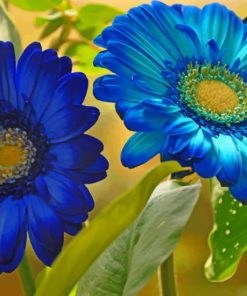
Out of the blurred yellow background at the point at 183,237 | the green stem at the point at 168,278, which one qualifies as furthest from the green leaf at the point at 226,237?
the blurred yellow background at the point at 183,237

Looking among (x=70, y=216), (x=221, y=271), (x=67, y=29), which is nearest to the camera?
(x=70, y=216)

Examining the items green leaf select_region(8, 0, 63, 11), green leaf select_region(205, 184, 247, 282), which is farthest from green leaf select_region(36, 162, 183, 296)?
green leaf select_region(8, 0, 63, 11)

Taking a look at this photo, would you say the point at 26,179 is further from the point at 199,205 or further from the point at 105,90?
the point at 199,205

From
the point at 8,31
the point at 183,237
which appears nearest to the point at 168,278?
the point at 8,31

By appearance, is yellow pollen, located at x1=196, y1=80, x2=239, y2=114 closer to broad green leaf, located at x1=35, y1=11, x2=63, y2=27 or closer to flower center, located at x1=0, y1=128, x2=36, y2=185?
→ flower center, located at x1=0, y1=128, x2=36, y2=185

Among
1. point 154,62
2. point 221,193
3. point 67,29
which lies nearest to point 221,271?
point 221,193

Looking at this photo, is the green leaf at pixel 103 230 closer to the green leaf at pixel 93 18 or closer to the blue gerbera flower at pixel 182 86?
the blue gerbera flower at pixel 182 86
